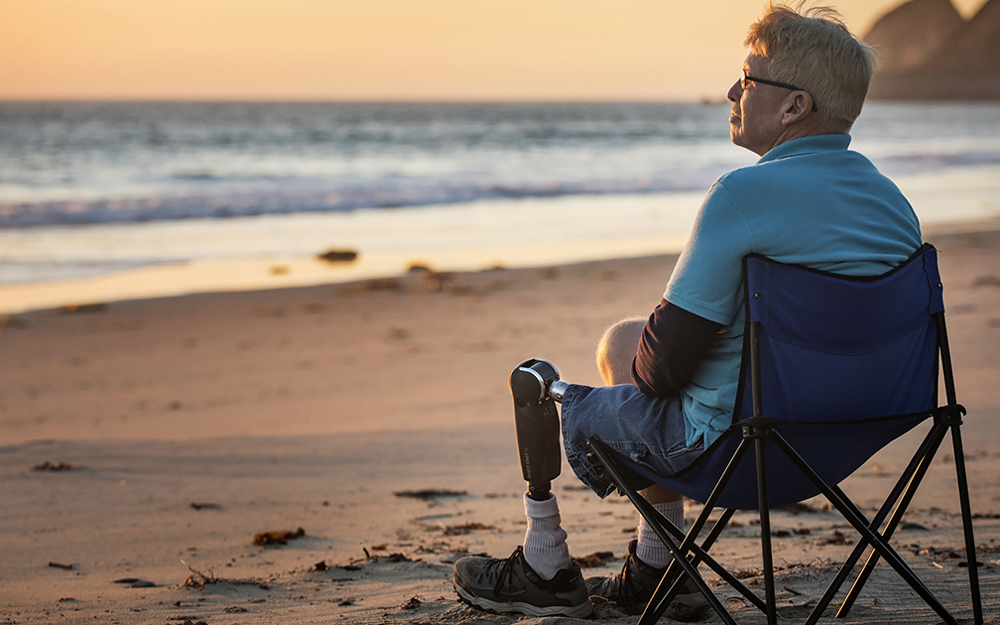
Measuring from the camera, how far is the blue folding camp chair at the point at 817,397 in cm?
184

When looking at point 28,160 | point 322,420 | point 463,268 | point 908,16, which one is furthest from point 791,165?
point 908,16

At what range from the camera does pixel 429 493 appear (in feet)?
12.9

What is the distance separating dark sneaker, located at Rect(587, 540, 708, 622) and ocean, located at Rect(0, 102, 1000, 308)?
7.49 meters

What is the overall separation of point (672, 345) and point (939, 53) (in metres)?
146

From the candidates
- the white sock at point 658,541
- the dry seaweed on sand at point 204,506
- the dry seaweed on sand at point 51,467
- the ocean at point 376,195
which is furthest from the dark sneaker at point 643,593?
the ocean at point 376,195

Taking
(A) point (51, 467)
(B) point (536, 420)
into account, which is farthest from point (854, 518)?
(A) point (51, 467)

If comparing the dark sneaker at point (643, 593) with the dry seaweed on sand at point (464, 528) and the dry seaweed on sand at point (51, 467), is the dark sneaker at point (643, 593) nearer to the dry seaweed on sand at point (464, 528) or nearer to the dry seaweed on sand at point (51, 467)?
the dry seaweed on sand at point (464, 528)

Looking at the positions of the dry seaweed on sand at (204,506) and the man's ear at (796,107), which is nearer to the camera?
the man's ear at (796,107)

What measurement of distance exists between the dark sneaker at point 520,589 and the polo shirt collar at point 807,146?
3.98 feet

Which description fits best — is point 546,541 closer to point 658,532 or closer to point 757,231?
point 658,532

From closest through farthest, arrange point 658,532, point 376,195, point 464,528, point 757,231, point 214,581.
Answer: point 757,231
point 658,532
point 214,581
point 464,528
point 376,195

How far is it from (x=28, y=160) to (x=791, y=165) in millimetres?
29946

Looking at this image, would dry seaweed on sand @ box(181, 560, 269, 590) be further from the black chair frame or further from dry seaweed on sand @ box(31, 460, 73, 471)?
dry seaweed on sand @ box(31, 460, 73, 471)

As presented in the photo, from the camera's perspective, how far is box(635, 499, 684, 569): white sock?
2535 millimetres
